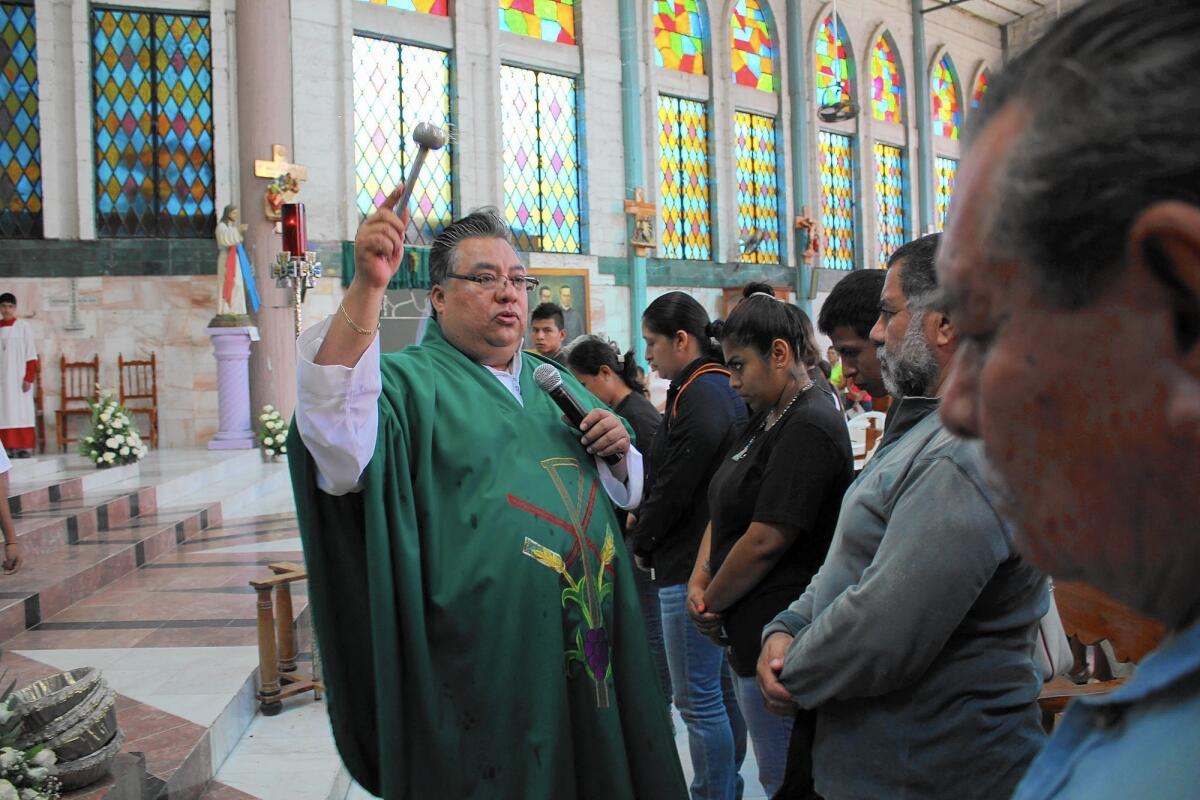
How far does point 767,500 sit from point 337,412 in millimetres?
981

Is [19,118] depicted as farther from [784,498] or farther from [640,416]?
[784,498]

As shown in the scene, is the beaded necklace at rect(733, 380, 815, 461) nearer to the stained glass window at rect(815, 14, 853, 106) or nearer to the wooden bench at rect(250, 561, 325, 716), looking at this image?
the wooden bench at rect(250, 561, 325, 716)

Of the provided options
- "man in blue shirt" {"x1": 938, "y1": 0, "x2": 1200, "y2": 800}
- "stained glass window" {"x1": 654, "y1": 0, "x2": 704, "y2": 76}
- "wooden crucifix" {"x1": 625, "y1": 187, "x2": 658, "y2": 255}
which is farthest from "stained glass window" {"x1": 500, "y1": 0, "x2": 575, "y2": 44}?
"man in blue shirt" {"x1": 938, "y1": 0, "x2": 1200, "y2": 800}

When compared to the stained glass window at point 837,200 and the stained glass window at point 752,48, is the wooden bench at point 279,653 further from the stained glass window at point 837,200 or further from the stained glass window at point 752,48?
the stained glass window at point 837,200

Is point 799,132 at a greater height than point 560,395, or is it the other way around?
point 799,132

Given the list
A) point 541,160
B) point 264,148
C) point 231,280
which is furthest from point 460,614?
point 541,160

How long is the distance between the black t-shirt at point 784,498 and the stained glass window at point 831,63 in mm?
16308

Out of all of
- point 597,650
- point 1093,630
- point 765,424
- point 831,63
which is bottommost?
point 1093,630

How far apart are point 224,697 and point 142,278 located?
8612mm

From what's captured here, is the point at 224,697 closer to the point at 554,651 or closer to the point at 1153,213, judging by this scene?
the point at 554,651

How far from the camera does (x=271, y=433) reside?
9977 mm

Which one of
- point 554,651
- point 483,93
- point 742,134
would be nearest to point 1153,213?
point 554,651

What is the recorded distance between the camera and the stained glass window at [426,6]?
12.2 m

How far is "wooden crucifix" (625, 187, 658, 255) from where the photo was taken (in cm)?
1412
